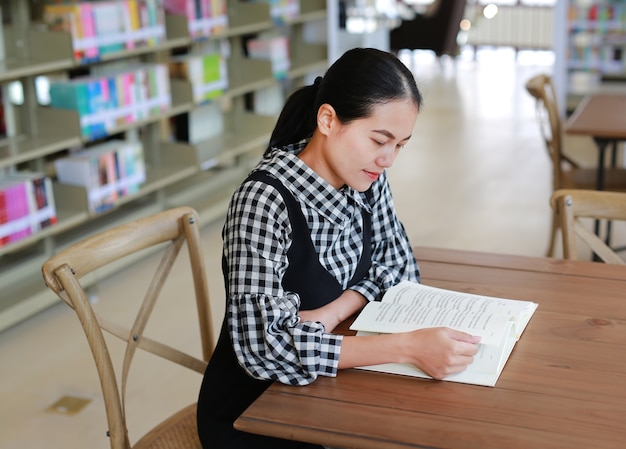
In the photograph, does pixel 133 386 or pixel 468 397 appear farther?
pixel 133 386

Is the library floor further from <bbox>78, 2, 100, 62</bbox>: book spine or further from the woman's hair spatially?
<bbox>78, 2, 100, 62</bbox>: book spine

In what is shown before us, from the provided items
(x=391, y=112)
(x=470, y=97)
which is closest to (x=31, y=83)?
(x=391, y=112)

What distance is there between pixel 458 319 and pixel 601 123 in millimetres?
2307

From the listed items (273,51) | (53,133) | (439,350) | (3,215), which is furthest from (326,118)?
(273,51)

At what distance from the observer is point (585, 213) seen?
1.98 meters

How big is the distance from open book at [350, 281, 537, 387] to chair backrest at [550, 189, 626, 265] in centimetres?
45

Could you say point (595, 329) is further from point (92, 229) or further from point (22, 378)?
point (92, 229)

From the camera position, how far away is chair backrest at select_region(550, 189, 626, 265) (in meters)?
1.95

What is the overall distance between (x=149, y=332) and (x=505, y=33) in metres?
7.91

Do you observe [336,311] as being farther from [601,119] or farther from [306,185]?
[601,119]

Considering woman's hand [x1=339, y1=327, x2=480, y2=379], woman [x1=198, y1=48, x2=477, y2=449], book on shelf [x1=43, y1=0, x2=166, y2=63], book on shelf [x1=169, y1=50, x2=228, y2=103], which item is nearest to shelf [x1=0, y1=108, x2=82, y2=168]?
book on shelf [x1=43, y1=0, x2=166, y2=63]

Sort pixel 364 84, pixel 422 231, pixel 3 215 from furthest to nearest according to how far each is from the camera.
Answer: pixel 422 231 < pixel 3 215 < pixel 364 84

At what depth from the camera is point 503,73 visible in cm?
895

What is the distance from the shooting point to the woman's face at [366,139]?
1466 millimetres
